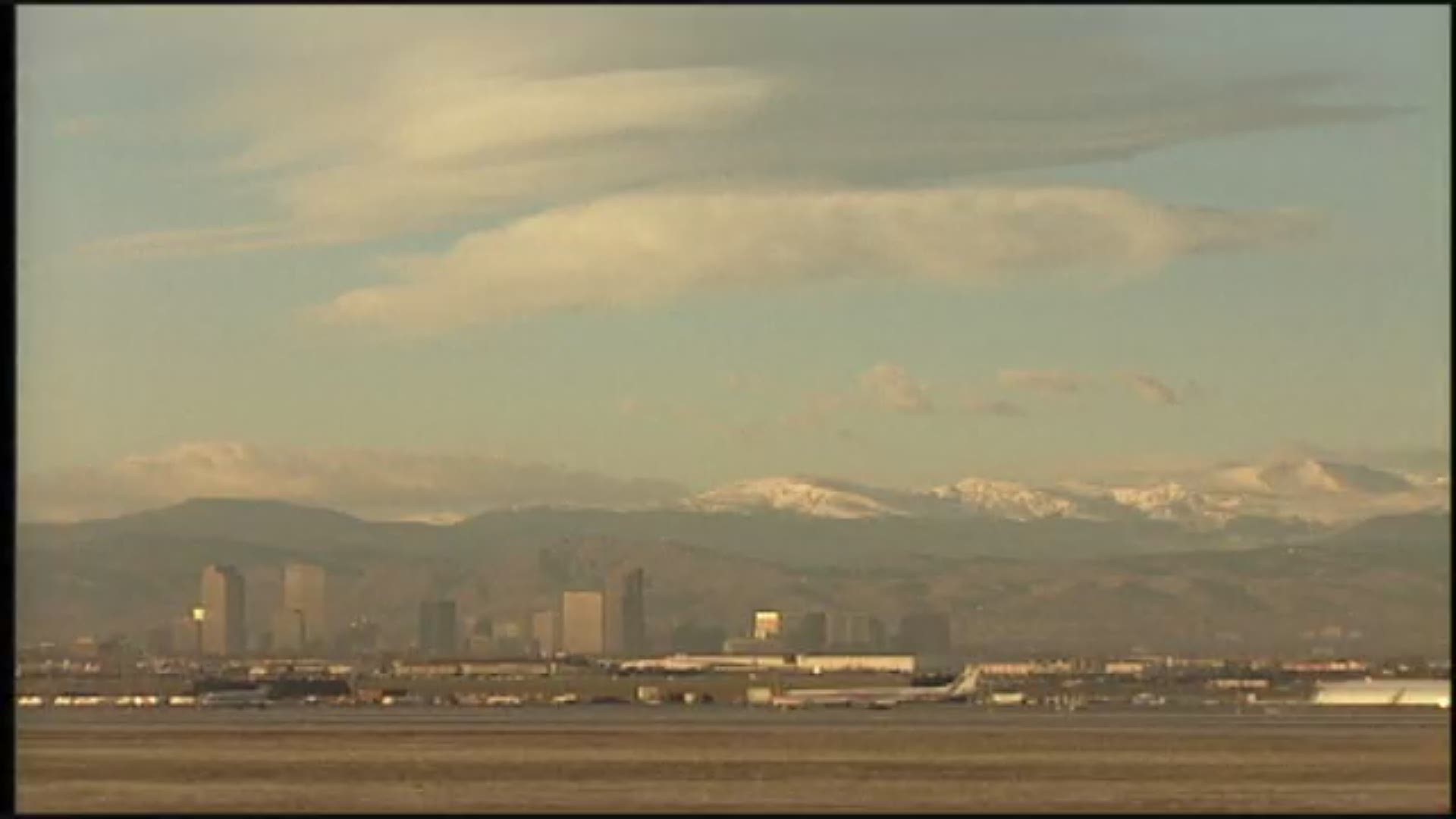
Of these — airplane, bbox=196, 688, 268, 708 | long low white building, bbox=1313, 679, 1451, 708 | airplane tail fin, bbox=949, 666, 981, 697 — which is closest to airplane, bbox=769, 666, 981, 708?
airplane tail fin, bbox=949, 666, 981, 697

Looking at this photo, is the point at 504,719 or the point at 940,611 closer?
the point at 504,719

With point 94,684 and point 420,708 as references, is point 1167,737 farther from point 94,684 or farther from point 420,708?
point 94,684

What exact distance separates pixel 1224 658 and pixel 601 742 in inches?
3922

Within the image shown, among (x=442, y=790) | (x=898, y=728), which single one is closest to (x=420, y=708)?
(x=898, y=728)

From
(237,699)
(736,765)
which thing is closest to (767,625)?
(237,699)

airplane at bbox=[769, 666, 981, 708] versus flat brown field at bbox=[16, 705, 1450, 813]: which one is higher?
airplane at bbox=[769, 666, 981, 708]

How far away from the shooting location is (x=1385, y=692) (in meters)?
130

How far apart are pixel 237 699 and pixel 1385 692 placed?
46669 millimetres

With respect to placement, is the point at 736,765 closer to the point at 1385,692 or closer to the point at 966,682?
the point at 1385,692

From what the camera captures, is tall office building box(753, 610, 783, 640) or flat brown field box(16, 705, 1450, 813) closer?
flat brown field box(16, 705, 1450, 813)

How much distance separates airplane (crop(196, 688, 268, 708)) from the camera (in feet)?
420

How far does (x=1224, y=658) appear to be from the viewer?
554ft

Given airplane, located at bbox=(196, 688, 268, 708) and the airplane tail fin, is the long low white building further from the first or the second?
airplane, located at bbox=(196, 688, 268, 708)

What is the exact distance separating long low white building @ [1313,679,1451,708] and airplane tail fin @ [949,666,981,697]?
14.7m
